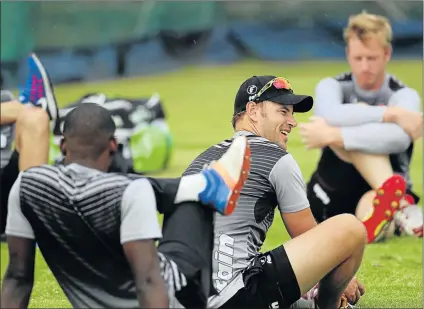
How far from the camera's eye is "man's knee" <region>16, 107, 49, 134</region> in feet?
23.3

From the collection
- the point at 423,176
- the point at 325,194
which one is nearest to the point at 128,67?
the point at 423,176

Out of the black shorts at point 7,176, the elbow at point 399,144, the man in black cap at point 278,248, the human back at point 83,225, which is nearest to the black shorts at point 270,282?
the man in black cap at point 278,248

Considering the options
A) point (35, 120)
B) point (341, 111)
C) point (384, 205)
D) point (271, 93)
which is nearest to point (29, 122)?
point (35, 120)

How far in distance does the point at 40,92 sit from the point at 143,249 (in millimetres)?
3949

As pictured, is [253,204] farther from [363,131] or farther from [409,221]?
[409,221]

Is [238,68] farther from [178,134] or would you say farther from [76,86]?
[178,134]

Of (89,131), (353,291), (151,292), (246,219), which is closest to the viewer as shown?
(151,292)

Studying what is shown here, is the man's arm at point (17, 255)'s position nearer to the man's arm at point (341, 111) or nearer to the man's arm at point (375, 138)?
the man's arm at point (375, 138)

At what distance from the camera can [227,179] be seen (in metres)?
3.77

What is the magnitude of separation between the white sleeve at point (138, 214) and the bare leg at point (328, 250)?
3.02 ft

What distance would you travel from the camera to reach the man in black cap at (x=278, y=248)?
13.9 feet

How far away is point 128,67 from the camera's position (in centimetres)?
1888

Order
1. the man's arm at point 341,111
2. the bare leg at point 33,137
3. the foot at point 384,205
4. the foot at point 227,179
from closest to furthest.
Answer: the foot at point 227,179 → the foot at point 384,205 → the bare leg at point 33,137 → the man's arm at point 341,111

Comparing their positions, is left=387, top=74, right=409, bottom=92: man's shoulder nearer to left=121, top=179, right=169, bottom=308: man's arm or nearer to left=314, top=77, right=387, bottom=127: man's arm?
left=314, top=77, right=387, bottom=127: man's arm
